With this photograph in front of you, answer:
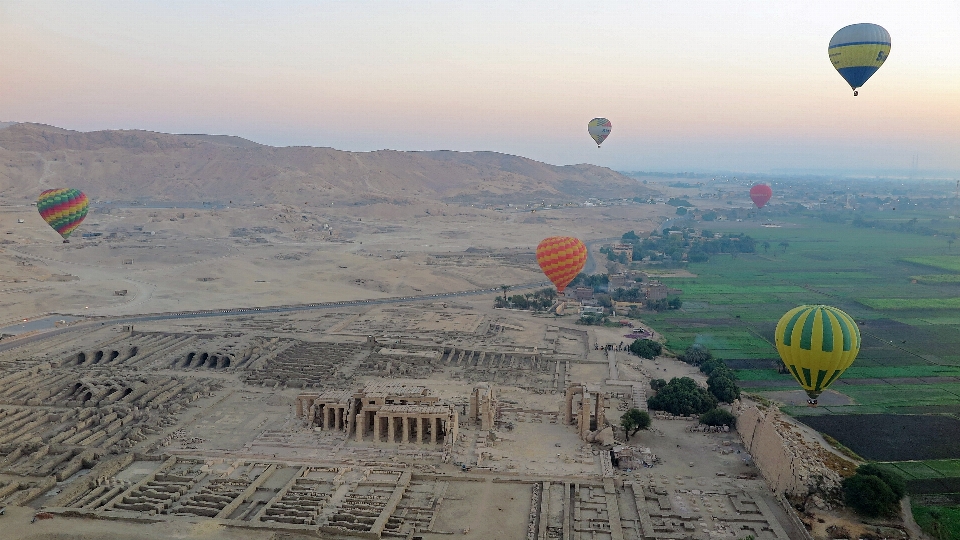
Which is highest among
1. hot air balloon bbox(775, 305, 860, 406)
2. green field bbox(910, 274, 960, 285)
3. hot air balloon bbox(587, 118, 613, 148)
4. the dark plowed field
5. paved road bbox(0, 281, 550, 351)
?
hot air balloon bbox(587, 118, 613, 148)

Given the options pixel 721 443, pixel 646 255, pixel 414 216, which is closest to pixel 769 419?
pixel 721 443

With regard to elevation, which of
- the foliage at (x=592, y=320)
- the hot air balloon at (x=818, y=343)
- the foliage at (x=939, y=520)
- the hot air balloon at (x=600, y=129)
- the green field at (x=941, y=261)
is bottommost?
the foliage at (x=939, y=520)

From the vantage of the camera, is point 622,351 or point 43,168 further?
point 43,168

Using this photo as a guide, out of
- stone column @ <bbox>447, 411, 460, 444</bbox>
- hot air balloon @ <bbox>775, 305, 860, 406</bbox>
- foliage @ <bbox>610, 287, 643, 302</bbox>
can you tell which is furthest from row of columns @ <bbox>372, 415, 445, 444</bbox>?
foliage @ <bbox>610, 287, 643, 302</bbox>

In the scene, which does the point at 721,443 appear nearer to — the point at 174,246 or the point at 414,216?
the point at 174,246

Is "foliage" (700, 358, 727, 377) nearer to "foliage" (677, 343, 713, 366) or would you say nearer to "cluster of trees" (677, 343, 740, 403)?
"cluster of trees" (677, 343, 740, 403)

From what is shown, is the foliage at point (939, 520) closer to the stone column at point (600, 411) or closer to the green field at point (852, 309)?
the green field at point (852, 309)

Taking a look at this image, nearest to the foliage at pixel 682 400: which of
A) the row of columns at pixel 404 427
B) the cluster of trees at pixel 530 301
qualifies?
the row of columns at pixel 404 427
